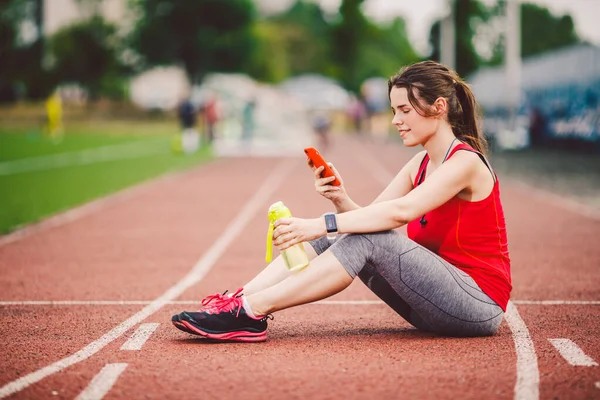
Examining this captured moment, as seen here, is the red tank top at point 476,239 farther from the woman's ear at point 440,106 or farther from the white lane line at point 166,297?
the white lane line at point 166,297

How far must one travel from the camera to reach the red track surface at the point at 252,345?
161 inches

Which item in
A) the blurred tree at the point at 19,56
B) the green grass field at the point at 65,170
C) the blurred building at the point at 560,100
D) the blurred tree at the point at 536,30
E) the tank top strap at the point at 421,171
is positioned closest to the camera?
the tank top strap at the point at 421,171

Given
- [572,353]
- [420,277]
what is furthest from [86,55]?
[572,353]

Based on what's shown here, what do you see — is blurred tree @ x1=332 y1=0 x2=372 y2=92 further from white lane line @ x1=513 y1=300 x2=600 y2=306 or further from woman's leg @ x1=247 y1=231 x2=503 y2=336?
woman's leg @ x1=247 y1=231 x2=503 y2=336

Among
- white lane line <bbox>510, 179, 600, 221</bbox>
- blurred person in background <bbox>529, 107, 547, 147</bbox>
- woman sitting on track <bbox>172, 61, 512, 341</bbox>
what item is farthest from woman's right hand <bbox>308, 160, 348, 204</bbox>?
blurred person in background <bbox>529, 107, 547, 147</bbox>

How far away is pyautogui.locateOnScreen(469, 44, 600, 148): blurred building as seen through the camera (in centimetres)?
2667

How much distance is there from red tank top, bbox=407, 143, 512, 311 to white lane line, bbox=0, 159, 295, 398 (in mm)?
2112

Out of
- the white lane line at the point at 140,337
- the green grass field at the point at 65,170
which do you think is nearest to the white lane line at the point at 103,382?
the white lane line at the point at 140,337

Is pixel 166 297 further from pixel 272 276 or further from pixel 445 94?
pixel 445 94

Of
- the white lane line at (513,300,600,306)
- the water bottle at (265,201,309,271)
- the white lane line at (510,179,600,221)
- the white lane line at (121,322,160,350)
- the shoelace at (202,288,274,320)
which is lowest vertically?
the white lane line at (510,179,600,221)

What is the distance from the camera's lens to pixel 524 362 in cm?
452

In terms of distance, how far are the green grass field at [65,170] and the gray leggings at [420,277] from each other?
7513mm

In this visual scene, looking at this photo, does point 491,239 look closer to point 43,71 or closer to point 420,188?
point 420,188

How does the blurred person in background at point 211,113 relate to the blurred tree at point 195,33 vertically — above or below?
below
